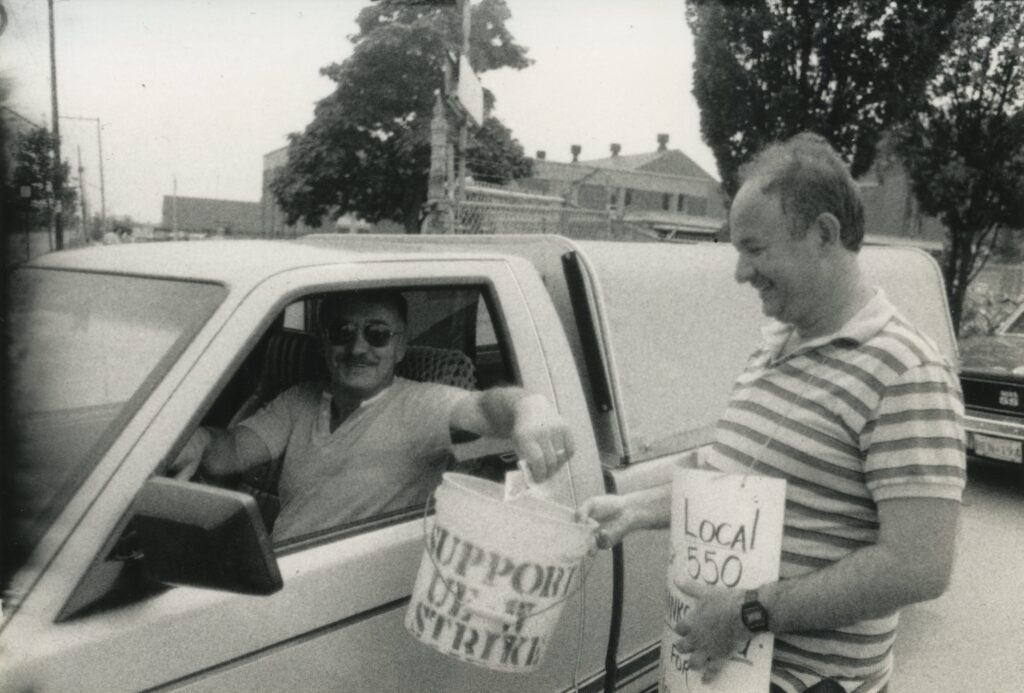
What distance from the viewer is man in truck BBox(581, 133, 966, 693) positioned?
1.50 m

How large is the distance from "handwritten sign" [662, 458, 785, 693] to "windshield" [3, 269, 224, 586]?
1.04 metres

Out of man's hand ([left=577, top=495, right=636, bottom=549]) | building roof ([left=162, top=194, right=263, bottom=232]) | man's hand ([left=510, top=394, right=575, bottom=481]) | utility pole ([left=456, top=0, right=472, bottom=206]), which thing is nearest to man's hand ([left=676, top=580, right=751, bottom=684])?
man's hand ([left=577, top=495, right=636, bottom=549])

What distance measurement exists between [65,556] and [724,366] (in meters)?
2.17

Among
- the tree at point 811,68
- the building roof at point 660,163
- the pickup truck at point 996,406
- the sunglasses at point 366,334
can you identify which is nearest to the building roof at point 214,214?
A: the building roof at point 660,163

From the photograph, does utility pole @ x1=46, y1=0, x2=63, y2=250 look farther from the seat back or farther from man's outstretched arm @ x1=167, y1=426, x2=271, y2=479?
the seat back

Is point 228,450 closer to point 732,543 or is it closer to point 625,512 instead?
point 625,512

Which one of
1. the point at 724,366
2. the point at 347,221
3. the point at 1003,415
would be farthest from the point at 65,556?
the point at 347,221

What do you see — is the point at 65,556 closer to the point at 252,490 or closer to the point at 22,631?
the point at 22,631

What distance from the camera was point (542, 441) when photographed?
6.04 feet

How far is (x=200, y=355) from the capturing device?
5.47ft

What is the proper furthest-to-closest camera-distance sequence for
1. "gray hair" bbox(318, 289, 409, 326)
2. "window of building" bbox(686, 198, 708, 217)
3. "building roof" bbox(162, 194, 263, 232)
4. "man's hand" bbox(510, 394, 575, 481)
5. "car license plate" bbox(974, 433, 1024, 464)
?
"building roof" bbox(162, 194, 263, 232) < "window of building" bbox(686, 198, 708, 217) < "car license plate" bbox(974, 433, 1024, 464) < "gray hair" bbox(318, 289, 409, 326) < "man's hand" bbox(510, 394, 575, 481)

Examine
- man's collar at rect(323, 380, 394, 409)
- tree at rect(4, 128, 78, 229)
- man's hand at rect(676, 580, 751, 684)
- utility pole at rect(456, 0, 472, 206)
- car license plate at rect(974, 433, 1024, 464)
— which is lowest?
car license plate at rect(974, 433, 1024, 464)

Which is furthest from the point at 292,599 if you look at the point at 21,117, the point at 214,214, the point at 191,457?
the point at 214,214

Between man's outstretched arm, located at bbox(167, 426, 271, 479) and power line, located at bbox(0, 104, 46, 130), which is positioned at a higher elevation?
power line, located at bbox(0, 104, 46, 130)
